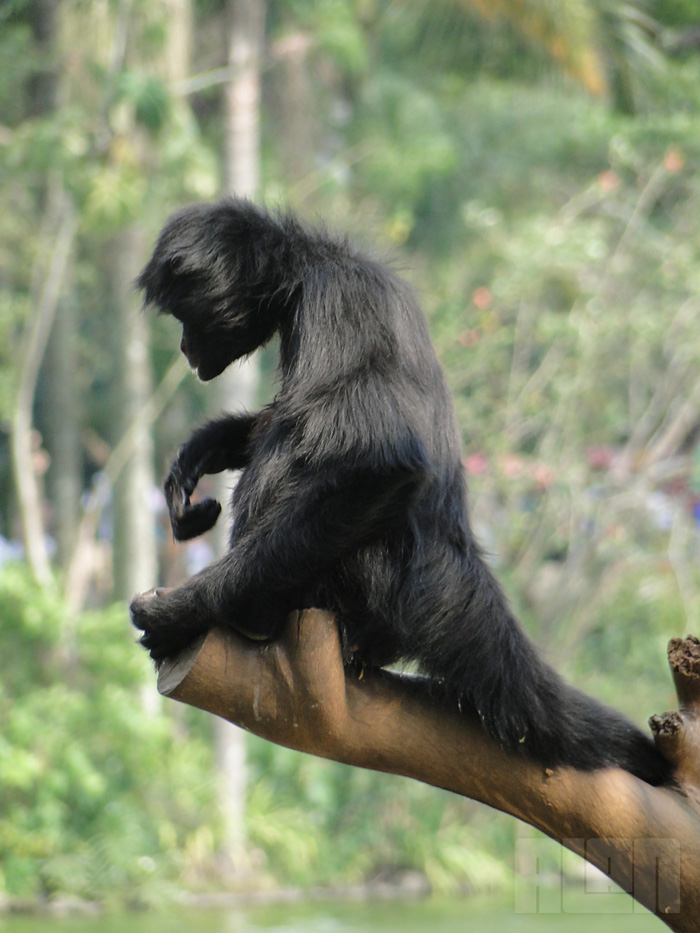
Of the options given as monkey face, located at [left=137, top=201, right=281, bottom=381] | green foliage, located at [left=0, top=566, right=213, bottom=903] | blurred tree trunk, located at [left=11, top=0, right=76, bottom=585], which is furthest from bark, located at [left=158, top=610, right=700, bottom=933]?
blurred tree trunk, located at [left=11, top=0, right=76, bottom=585]

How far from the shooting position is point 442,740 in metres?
2.52

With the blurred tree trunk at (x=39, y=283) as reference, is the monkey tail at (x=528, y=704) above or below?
below

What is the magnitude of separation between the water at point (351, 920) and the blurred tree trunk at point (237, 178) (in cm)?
69

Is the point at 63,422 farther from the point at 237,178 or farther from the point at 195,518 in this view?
the point at 195,518

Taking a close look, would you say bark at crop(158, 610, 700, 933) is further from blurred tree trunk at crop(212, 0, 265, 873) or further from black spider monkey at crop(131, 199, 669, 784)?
blurred tree trunk at crop(212, 0, 265, 873)

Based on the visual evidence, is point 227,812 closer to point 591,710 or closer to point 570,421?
point 570,421

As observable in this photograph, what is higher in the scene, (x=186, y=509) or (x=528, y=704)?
(x=186, y=509)

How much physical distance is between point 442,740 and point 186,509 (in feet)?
3.26

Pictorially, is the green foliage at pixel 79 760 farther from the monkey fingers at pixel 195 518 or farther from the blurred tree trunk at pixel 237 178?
the monkey fingers at pixel 195 518

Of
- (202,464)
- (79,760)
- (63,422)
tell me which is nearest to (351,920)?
(79,760)

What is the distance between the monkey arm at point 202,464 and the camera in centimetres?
305

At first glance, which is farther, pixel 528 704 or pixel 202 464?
pixel 202 464

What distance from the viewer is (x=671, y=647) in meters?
2.48

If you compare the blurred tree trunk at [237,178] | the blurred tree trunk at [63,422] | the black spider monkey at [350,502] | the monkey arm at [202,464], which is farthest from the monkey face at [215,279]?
the blurred tree trunk at [63,422]
